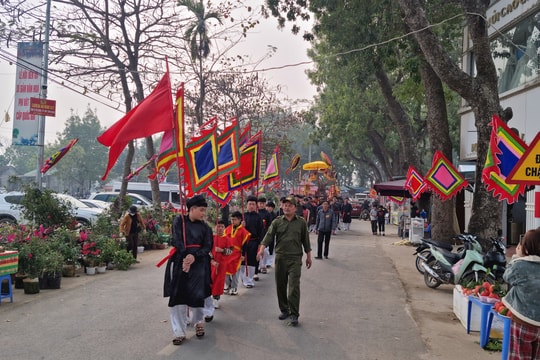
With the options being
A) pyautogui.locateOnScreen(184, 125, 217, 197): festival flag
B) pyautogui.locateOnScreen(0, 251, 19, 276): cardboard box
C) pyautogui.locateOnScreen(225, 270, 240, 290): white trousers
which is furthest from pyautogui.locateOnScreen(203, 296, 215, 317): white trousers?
pyautogui.locateOnScreen(0, 251, 19, 276): cardboard box

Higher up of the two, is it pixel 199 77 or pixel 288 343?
pixel 199 77

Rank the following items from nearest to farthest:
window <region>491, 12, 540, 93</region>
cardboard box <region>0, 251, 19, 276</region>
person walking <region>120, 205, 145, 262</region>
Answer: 1. cardboard box <region>0, 251, 19, 276</region>
2. person walking <region>120, 205, 145, 262</region>
3. window <region>491, 12, 540, 93</region>

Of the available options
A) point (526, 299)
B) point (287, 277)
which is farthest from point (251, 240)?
point (526, 299)

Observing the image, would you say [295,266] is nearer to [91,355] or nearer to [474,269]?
[91,355]

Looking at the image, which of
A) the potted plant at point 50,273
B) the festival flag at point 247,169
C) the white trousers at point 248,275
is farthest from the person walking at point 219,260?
the potted plant at point 50,273

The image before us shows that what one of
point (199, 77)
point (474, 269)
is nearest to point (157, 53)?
point (199, 77)

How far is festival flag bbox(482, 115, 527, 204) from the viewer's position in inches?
270

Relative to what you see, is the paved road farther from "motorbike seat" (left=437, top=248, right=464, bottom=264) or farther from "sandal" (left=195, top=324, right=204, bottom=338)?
"motorbike seat" (left=437, top=248, right=464, bottom=264)

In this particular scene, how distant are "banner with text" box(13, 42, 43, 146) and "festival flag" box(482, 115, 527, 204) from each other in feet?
38.2

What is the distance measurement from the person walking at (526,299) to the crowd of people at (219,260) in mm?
3217

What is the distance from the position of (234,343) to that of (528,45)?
12.7 meters

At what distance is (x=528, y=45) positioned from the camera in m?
14.2

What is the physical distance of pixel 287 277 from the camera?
23.5ft

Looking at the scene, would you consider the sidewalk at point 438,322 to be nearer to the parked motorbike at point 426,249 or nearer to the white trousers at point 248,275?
the parked motorbike at point 426,249
